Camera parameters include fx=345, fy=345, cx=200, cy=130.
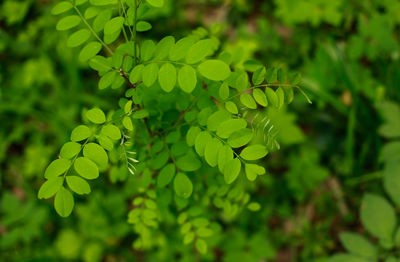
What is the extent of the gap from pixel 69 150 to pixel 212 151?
399mm

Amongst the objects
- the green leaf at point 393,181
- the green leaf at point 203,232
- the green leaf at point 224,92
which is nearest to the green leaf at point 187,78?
the green leaf at point 224,92

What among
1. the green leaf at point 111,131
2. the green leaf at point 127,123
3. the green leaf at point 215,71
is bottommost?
the green leaf at point 111,131

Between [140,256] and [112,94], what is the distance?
1205 millimetres

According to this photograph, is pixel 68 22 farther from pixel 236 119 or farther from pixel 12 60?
pixel 12 60

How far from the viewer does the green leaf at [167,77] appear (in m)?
0.98

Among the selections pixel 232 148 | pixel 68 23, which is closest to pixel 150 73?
pixel 68 23

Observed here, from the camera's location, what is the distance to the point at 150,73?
3.29 feet

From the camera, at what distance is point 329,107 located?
2.50 metres

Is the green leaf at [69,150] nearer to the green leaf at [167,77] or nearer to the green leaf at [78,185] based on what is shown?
the green leaf at [78,185]

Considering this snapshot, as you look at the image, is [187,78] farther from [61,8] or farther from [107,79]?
[61,8]

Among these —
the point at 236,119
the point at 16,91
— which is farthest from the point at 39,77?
the point at 236,119

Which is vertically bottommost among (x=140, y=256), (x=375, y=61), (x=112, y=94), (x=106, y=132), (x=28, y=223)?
(x=140, y=256)

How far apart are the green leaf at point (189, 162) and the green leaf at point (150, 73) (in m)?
0.29

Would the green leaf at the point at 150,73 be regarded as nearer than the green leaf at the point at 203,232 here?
Yes
